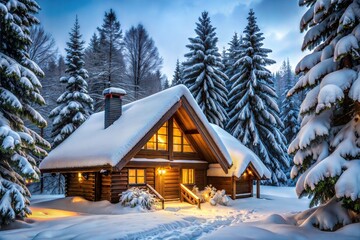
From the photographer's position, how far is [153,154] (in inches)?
747

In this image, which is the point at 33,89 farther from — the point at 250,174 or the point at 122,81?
the point at 122,81

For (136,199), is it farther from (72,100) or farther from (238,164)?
(72,100)

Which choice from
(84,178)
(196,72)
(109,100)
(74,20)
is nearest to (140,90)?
(196,72)

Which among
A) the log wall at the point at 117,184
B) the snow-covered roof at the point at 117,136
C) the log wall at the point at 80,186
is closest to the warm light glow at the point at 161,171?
the log wall at the point at 117,184

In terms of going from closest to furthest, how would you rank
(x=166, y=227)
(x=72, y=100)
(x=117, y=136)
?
(x=166, y=227)
(x=117, y=136)
(x=72, y=100)

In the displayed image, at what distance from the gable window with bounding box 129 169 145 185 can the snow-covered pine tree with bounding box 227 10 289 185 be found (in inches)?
574

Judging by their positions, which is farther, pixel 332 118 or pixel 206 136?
pixel 206 136

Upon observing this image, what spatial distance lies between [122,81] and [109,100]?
1167 centimetres

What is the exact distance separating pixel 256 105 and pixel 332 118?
73.7ft

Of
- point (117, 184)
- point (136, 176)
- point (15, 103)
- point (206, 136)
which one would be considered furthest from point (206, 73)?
point (15, 103)

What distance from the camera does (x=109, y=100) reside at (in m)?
20.3

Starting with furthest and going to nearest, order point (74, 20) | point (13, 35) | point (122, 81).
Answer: point (122, 81) < point (74, 20) < point (13, 35)

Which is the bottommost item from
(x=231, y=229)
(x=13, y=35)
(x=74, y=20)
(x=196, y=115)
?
(x=231, y=229)

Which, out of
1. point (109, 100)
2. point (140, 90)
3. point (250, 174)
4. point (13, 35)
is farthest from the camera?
point (140, 90)
